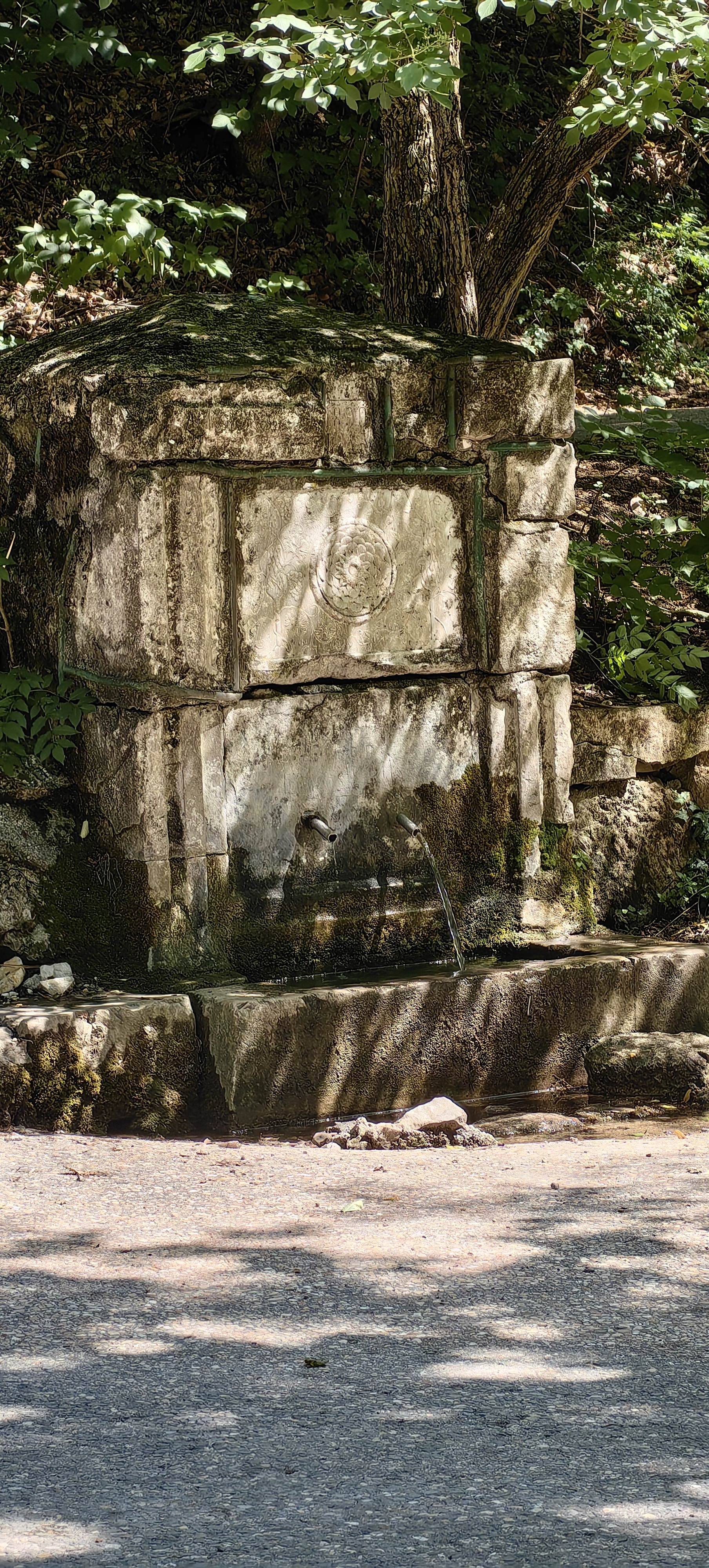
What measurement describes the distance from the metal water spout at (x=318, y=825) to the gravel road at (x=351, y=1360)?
1.13 metres

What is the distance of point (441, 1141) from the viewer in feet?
13.2

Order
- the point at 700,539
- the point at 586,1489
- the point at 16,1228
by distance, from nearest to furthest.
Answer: the point at 586,1489
the point at 16,1228
the point at 700,539

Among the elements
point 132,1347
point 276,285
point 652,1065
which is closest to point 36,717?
point 652,1065

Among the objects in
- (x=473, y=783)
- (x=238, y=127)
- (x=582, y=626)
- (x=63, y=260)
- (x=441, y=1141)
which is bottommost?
(x=441, y=1141)

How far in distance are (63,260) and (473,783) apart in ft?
8.85

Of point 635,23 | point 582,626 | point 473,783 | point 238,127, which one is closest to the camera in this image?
point 635,23

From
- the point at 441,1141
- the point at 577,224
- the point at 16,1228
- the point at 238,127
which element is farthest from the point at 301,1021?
the point at 577,224

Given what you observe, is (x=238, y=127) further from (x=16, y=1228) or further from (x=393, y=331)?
(x=16, y=1228)

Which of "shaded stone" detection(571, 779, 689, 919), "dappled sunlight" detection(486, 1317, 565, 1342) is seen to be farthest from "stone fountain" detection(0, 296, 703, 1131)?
"dappled sunlight" detection(486, 1317, 565, 1342)

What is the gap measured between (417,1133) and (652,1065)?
87 cm

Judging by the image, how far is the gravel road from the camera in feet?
6.41

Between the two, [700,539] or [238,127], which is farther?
[238,127]

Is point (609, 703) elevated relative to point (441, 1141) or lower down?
elevated

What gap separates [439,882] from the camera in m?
4.79
